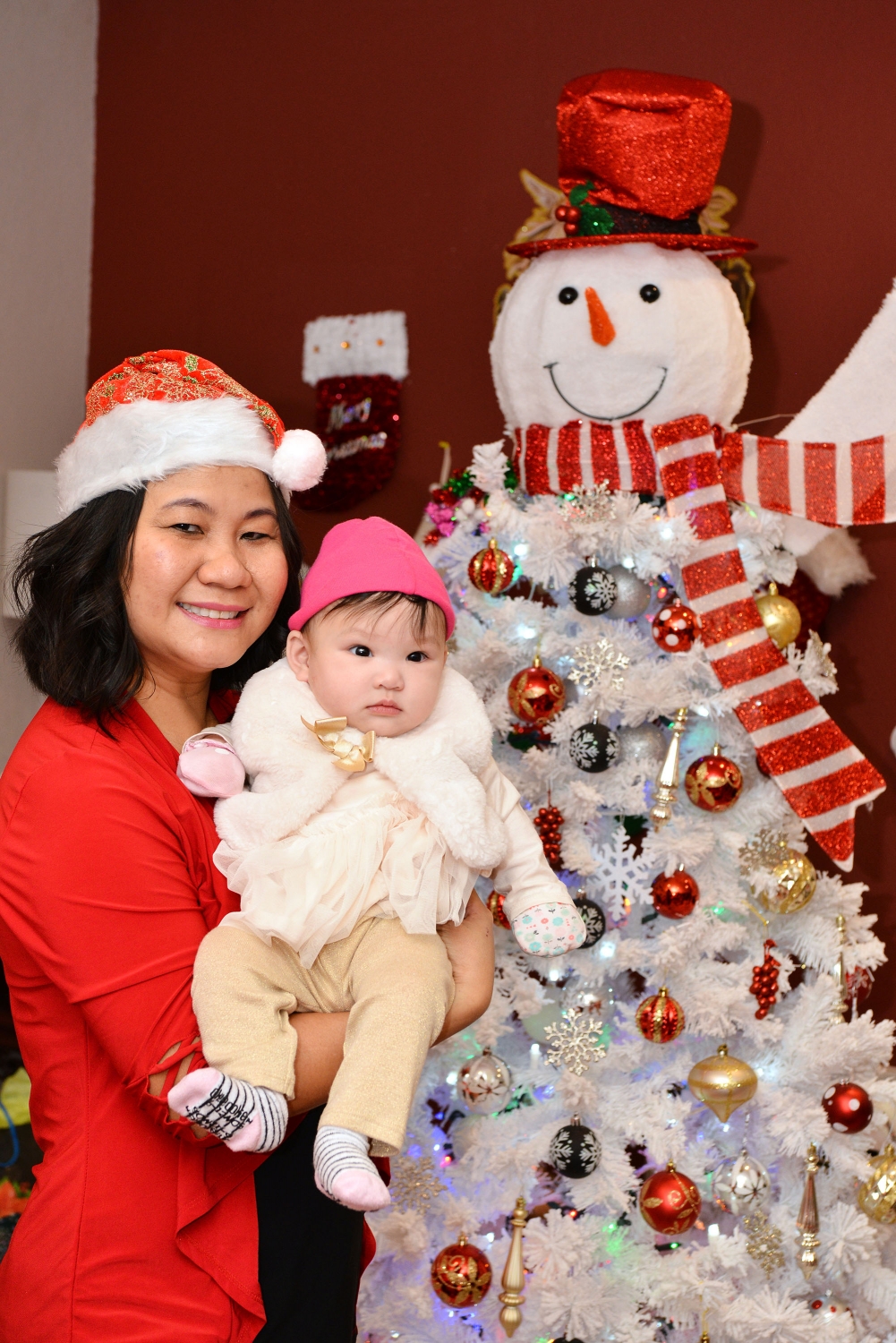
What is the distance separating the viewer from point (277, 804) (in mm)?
1473

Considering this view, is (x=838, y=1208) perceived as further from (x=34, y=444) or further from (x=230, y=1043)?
(x=34, y=444)

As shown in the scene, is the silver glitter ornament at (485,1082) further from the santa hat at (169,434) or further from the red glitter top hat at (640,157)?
the red glitter top hat at (640,157)

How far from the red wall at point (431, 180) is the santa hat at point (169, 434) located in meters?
1.42

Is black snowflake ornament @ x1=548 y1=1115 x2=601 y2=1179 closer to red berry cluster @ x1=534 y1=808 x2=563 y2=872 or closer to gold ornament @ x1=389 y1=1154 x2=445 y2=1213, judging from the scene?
gold ornament @ x1=389 y1=1154 x2=445 y2=1213

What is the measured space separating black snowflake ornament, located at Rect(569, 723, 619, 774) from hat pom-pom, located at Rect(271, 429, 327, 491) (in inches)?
30.7

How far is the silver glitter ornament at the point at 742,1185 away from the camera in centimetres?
212

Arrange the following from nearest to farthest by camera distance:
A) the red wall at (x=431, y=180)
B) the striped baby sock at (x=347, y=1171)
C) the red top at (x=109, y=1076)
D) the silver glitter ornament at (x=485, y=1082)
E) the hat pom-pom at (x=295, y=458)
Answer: the striped baby sock at (x=347, y=1171)
the red top at (x=109, y=1076)
the hat pom-pom at (x=295, y=458)
the silver glitter ornament at (x=485, y=1082)
the red wall at (x=431, y=180)

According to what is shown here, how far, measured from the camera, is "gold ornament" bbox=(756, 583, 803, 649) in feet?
7.32

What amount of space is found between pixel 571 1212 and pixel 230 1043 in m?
1.18

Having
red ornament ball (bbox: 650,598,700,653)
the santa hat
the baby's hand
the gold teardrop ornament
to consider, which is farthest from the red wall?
the santa hat

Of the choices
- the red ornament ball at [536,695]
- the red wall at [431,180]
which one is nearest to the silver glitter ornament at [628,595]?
the red ornament ball at [536,695]

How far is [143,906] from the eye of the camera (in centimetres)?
132

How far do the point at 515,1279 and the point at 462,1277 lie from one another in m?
0.11

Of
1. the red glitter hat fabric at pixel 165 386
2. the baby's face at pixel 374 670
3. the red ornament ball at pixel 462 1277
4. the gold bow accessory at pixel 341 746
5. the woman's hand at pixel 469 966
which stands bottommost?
the red ornament ball at pixel 462 1277
